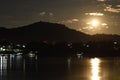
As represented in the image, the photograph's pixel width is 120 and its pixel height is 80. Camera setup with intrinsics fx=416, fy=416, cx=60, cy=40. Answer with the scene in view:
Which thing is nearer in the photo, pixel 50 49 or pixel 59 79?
pixel 59 79

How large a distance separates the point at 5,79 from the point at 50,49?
134777 mm

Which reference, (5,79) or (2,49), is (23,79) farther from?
(2,49)

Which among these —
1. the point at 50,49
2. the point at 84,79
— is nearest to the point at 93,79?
the point at 84,79

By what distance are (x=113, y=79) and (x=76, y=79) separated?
5664mm

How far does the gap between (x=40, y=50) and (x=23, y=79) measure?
136901mm

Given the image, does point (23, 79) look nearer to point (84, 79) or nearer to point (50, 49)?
point (84, 79)

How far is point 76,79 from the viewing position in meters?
64.2

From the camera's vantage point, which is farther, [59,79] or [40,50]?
[40,50]

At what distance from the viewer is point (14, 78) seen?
210 ft

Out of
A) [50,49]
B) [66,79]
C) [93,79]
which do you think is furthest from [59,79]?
[50,49]

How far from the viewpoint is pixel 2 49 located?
19662cm

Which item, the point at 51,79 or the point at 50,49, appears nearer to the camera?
the point at 51,79

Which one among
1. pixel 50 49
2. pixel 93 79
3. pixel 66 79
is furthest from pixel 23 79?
pixel 50 49

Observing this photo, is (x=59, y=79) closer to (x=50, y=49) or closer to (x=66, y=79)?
(x=66, y=79)
